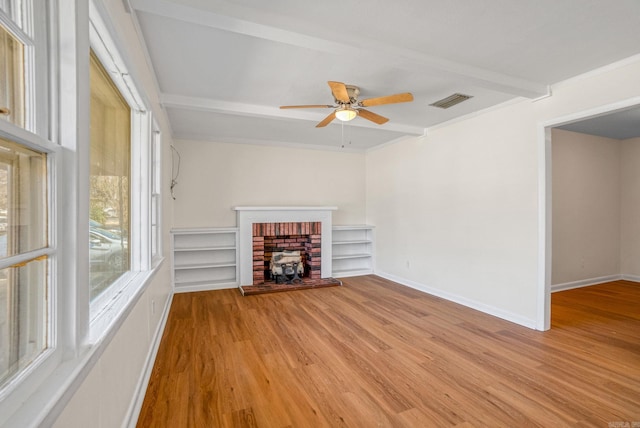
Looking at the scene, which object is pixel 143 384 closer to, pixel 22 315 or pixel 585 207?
pixel 22 315

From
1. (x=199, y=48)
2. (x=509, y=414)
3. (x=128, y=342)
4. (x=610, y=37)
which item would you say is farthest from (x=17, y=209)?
(x=610, y=37)

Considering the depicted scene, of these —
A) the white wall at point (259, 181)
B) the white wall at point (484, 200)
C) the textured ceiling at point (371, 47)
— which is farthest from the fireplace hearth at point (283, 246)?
the textured ceiling at point (371, 47)

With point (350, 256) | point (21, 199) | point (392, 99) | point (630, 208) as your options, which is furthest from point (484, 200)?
point (21, 199)

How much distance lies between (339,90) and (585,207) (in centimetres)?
506

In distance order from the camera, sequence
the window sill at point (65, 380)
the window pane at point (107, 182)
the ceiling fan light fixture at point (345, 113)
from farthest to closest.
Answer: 1. the ceiling fan light fixture at point (345, 113)
2. the window pane at point (107, 182)
3. the window sill at point (65, 380)

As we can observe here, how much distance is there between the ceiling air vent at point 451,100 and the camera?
339 centimetres

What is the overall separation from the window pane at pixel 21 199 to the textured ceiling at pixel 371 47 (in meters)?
1.35

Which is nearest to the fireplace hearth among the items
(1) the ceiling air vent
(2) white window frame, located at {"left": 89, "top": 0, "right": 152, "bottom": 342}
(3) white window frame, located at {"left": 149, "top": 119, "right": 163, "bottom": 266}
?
(3) white window frame, located at {"left": 149, "top": 119, "right": 163, "bottom": 266}

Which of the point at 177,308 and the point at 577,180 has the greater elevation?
the point at 577,180

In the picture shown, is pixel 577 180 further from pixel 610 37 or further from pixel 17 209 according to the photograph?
pixel 17 209

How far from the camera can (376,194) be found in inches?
237

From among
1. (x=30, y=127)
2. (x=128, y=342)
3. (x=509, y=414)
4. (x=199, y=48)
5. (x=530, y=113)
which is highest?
(x=199, y=48)

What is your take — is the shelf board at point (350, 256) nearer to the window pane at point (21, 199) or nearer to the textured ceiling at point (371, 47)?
the textured ceiling at point (371, 47)

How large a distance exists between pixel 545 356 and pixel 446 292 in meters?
1.75
